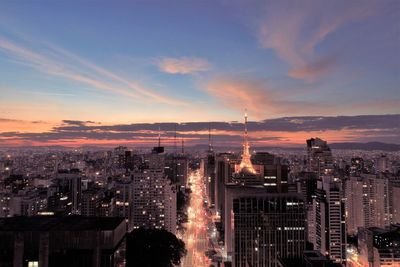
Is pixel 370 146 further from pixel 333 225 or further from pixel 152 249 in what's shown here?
pixel 152 249

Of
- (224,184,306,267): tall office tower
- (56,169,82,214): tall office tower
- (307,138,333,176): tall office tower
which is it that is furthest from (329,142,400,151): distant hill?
(56,169,82,214): tall office tower

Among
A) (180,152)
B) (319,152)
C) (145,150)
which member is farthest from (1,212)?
(180,152)

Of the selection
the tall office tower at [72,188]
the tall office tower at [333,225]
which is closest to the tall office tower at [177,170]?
the tall office tower at [72,188]

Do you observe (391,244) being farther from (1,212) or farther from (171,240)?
(1,212)

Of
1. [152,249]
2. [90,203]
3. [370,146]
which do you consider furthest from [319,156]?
[152,249]

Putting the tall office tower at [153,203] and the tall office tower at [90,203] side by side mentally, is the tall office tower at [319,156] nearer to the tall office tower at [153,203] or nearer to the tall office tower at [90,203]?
the tall office tower at [153,203]
